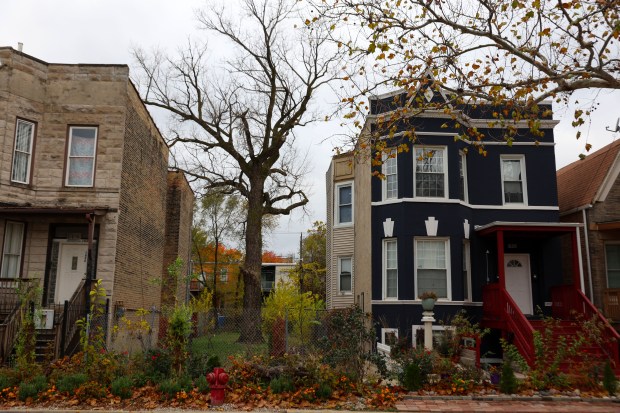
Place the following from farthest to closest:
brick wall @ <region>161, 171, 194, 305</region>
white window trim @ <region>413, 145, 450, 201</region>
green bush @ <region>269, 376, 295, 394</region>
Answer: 1. brick wall @ <region>161, 171, 194, 305</region>
2. white window trim @ <region>413, 145, 450, 201</region>
3. green bush @ <region>269, 376, 295, 394</region>

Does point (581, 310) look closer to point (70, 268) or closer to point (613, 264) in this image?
point (613, 264)

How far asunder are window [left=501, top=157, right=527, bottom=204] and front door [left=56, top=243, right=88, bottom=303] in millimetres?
14375

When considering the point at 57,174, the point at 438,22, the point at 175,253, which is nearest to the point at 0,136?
the point at 57,174

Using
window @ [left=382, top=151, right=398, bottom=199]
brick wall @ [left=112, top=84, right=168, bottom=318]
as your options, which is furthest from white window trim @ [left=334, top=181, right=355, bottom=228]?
brick wall @ [left=112, top=84, right=168, bottom=318]

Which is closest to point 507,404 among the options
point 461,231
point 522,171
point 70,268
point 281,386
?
point 281,386

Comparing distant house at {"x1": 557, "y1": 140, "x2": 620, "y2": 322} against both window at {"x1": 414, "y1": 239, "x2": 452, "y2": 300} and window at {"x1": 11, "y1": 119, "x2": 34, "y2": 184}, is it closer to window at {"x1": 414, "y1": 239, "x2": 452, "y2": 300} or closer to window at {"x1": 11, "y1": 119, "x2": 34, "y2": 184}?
window at {"x1": 414, "y1": 239, "x2": 452, "y2": 300}

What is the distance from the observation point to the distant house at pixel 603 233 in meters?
19.0

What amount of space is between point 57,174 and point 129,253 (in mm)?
3452

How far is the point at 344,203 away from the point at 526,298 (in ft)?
26.8

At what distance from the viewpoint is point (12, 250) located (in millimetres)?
17234

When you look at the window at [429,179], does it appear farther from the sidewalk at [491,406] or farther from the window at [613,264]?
the sidewalk at [491,406]

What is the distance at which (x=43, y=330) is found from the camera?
51.3ft

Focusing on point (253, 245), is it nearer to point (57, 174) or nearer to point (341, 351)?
point (57, 174)

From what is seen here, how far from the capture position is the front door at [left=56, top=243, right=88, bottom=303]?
1777 centimetres
